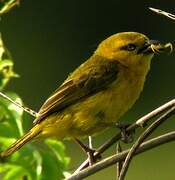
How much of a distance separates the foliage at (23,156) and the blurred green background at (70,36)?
29.3 ft

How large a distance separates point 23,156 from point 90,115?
0.75 metres

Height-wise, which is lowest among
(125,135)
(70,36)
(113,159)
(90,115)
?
(70,36)

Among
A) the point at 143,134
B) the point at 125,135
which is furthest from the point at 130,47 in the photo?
the point at 143,134

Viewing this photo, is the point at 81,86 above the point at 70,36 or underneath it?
above

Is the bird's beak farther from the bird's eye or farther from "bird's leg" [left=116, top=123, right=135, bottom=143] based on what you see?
"bird's leg" [left=116, top=123, right=135, bottom=143]

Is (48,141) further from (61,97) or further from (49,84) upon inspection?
(49,84)

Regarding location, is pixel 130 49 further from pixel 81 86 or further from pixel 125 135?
pixel 125 135

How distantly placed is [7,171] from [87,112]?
879 millimetres

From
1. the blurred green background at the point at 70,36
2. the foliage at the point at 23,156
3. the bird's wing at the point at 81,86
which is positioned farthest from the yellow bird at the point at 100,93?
the blurred green background at the point at 70,36

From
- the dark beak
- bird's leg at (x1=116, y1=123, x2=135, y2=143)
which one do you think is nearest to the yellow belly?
the dark beak

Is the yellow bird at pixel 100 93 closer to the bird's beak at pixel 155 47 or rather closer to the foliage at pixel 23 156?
the bird's beak at pixel 155 47

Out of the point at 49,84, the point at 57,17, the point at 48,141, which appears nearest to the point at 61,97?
the point at 48,141

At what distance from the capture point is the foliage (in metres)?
4.01

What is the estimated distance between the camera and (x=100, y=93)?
496cm
